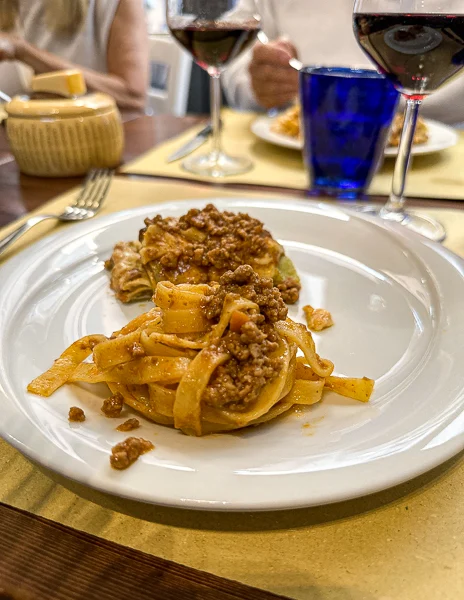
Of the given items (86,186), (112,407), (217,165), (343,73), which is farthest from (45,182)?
(112,407)

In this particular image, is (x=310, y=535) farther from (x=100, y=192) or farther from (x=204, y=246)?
(x=100, y=192)

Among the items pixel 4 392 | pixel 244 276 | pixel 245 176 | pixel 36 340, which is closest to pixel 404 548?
pixel 244 276

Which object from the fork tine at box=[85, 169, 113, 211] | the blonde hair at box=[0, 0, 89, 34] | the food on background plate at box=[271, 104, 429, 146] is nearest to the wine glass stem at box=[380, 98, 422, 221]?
the food on background plate at box=[271, 104, 429, 146]

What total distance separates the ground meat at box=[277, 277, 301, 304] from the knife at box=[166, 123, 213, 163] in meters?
1.27

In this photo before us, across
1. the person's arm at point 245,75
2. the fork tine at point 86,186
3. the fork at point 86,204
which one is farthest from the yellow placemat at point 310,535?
the person's arm at point 245,75

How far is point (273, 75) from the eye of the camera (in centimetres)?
312

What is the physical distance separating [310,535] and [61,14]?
4.60 meters

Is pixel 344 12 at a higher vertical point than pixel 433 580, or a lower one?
higher

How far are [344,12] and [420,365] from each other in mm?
3803

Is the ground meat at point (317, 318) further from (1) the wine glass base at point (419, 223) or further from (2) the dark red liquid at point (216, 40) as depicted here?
(2) the dark red liquid at point (216, 40)

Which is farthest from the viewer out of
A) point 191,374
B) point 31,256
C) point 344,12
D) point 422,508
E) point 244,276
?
point 344,12

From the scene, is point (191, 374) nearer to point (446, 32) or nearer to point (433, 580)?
point (433, 580)

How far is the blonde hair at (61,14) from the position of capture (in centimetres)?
391

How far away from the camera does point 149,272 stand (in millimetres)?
1428
